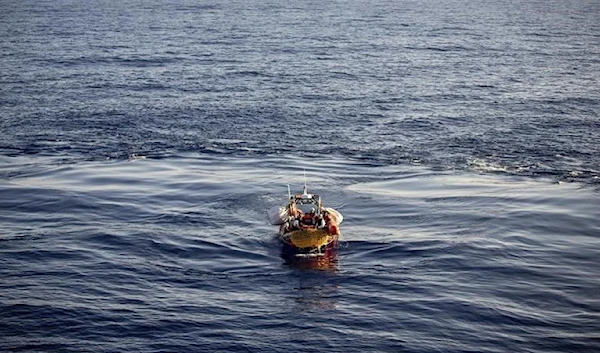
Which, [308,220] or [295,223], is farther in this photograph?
[308,220]

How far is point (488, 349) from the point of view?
44.6 metres

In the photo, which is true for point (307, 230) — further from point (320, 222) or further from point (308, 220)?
point (308, 220)

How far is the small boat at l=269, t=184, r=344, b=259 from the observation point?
5500 cm

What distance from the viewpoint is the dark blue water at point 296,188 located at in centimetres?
4728

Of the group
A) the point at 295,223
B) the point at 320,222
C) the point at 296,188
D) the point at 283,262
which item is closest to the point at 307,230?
the point at 295,223

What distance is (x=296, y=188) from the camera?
6962 centimetres

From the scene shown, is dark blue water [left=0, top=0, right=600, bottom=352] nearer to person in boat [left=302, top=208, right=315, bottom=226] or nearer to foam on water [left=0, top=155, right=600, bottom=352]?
foam on water [left=0, top=155, right=600, bottom=352]

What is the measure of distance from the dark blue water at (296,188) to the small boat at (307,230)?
121 centimetres

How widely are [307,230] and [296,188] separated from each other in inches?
596

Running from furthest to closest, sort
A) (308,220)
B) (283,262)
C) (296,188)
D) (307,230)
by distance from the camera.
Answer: (296,188), (308,220), (283,262), (307,230)

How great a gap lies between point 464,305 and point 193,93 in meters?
59.2

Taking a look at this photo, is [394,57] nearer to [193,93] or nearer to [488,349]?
[193,93]

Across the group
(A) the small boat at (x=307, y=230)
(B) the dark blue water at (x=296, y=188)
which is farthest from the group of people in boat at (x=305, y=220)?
(B) the dark blue water at (x=296, y=188)

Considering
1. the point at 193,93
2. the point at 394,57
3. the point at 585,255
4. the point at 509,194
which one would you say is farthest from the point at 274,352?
the point at 394,57
